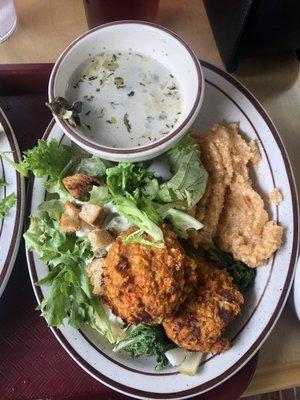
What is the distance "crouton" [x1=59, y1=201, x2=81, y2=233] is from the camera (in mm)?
1265

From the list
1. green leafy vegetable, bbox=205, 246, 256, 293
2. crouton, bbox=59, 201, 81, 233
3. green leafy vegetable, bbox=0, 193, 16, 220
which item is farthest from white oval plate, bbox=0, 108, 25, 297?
green leafy vegetable, bbox=205, 246, 256, 293

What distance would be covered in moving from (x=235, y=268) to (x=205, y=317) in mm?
166

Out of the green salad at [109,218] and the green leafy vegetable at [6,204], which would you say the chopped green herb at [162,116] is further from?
the green leafy vegetable at [6,204]

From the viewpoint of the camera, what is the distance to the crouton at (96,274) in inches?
49.3

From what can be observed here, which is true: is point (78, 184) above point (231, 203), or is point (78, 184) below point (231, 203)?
above

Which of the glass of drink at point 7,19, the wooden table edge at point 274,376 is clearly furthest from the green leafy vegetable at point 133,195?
the glass of drink at point 7,19

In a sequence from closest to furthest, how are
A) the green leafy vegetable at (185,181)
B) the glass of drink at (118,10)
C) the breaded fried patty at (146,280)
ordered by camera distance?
the breaded fried patty at (146,280) < the green leafy vegetable at (185,181) < the glass of drink at (118,10)

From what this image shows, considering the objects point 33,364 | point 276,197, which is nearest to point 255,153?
point 276,197

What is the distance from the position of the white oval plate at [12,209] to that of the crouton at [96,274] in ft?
0.63

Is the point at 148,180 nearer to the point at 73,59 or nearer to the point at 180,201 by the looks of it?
the point at 180,201

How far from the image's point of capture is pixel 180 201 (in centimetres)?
127

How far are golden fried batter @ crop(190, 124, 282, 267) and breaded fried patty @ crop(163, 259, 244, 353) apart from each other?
4.1 inches

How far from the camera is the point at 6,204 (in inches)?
51.6

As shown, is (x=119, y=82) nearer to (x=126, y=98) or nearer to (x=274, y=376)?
(x=126, y=98)
